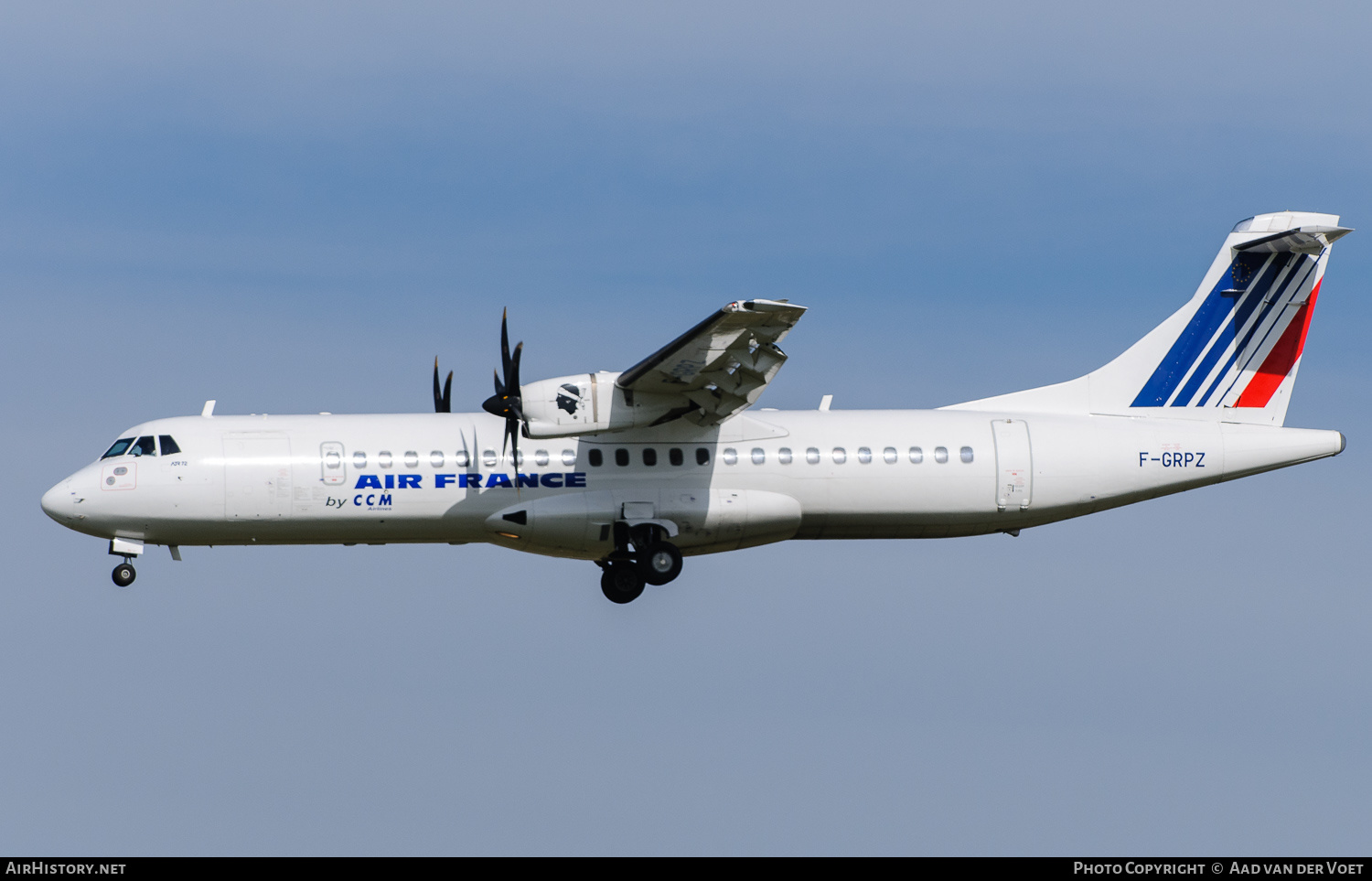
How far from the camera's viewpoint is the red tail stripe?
1035 inches

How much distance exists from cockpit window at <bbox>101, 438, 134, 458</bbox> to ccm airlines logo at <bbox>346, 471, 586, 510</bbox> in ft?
12.1

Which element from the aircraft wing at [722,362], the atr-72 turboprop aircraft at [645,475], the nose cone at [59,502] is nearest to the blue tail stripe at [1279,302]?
Answer: the atr-72 turboprop aircraft at [645,475]

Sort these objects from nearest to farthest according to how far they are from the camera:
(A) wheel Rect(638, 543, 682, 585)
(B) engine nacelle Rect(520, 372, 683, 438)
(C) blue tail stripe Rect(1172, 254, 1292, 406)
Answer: (B) engine nacelle Rect(520, 372, 683, 438), (A) wheel Rect(638, 543, 682, 585), (C) blue tail stripe Rect(1172, 254, 1292, 406)

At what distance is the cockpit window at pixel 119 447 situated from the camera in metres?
24.3

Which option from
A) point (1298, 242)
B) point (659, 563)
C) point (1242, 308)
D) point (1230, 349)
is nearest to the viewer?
point (659, 563)

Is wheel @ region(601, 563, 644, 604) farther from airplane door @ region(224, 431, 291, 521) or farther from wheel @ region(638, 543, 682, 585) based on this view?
airplane door @ region(224, 431, 291, 521)

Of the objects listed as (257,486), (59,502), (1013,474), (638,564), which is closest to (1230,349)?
(1013,474)

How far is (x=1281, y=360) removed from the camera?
1041 inches

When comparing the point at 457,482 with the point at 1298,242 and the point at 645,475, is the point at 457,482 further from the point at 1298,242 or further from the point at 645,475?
the point at 1298,242

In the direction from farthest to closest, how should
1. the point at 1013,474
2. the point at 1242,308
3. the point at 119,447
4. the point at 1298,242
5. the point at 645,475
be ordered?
1. the point at 1242,308
2. the point at 1298,242
3. the point at 1013,474
4. the point at 119,447
5. the point at 645,475

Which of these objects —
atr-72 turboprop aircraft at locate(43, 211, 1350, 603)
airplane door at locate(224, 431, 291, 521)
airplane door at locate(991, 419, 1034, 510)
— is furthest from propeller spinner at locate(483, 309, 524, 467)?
airplane door at locate(991, 419, 1034, 510)

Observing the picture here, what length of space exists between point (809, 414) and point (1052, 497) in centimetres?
438

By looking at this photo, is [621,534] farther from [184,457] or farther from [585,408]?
[184,457]

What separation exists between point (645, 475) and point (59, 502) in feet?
31.4
